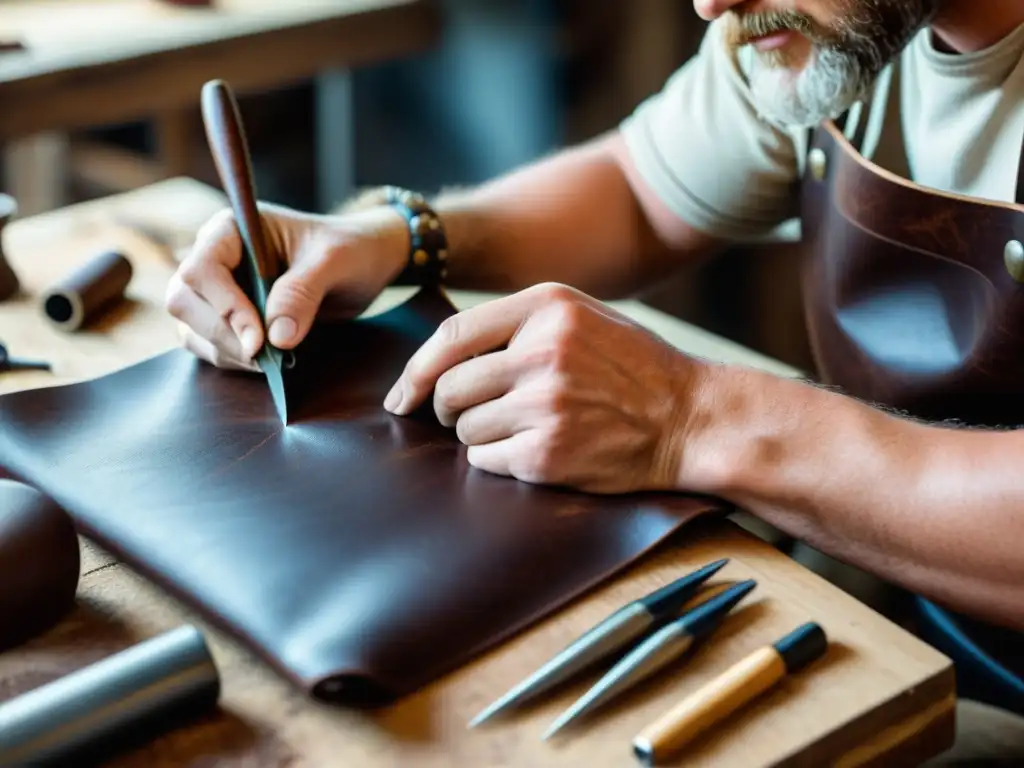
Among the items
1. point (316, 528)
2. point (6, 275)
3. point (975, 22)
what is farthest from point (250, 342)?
point (975, 22)

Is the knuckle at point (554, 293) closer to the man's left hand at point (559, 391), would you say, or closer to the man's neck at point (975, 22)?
the man's left hand at point (559, 391)

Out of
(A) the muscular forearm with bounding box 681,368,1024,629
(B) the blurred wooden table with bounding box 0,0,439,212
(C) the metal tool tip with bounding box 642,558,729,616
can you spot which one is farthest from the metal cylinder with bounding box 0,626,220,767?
(B) the blurred wooden table with bounding box 0,0,439,212

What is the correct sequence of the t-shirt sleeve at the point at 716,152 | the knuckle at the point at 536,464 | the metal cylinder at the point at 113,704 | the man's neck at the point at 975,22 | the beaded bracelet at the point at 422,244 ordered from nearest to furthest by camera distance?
the metal cylinder at the point at 113,704, the knuckle at the point at 536,464, the man's neck at the point at 975,22, the beaded bracelet at the point at 422,244, the t-shirt sleeve at the point at 716,152

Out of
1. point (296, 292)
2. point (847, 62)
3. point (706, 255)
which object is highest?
point (847, 62)

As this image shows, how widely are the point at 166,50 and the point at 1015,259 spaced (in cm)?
142

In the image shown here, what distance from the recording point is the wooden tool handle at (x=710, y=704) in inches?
23.6

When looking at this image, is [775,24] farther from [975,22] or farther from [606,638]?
[606,638]

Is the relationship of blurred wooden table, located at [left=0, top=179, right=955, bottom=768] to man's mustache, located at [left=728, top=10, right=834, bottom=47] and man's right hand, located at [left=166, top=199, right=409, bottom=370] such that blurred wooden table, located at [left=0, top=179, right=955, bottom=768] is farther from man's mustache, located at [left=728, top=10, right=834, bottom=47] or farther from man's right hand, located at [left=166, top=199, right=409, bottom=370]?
man's mustache, located at [left=728, top=10, right=834, bottom=47]

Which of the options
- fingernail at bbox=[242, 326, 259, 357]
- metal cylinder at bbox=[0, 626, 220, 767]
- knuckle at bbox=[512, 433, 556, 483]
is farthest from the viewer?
fingernail at bbox=[242, 326, 259, 357]

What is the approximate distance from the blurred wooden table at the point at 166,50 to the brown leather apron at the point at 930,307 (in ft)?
3.79

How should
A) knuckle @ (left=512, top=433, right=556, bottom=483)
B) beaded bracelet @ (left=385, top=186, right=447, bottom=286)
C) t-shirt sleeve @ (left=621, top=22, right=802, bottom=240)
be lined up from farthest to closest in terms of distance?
1. t-shirt sleeve @ (left=621, top=22, right=802, bottom=240)
2. beaded bracelet @ (left=385, top=186, right=447, bottom=286)
3. knuckle @ (left=512, top=433, right=556, bottom=483)

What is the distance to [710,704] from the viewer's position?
2.03ft

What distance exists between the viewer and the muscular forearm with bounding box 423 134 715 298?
130cm

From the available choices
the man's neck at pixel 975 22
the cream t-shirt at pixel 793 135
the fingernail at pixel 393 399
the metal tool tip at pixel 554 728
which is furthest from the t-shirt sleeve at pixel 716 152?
the metal tool tip at pixel 554 728
